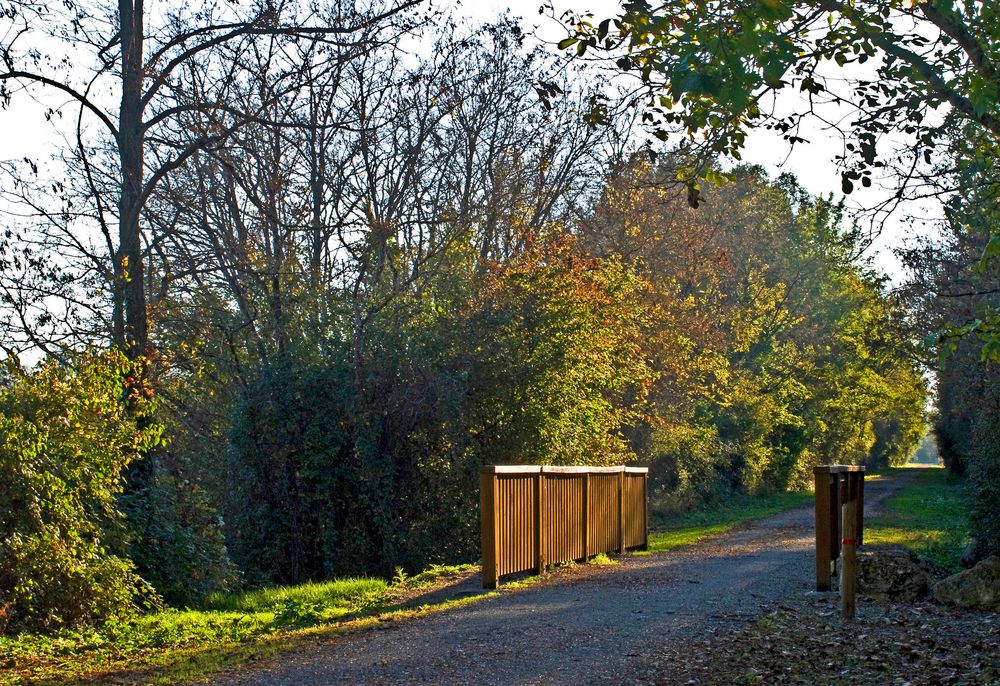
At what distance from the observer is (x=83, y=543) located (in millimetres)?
10797

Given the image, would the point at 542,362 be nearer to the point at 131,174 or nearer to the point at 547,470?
the point at 547,470

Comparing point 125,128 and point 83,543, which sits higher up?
point 125,128

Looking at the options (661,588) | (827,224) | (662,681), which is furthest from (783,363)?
(662,681)

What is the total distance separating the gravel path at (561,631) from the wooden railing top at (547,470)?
1.42 meters

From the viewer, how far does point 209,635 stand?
10297 mm

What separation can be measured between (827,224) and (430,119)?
33.7m

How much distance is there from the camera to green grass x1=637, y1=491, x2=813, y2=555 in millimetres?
24491

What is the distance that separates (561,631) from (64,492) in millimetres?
4883

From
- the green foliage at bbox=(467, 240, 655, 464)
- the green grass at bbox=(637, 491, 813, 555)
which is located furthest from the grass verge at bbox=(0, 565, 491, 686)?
the green grass at bbox=(637, 491, 813, 555)

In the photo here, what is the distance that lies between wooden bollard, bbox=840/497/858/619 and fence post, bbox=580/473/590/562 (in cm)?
630

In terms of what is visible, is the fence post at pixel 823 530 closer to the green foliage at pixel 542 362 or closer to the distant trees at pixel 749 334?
the green foliage at pixel 542 362

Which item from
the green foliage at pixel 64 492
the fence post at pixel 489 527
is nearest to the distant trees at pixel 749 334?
the fence post at pixel 489 527

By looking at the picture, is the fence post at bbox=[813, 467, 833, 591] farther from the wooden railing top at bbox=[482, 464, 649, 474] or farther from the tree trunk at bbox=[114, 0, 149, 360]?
the tree trunk at bbox=[114, 0, 149, 360]

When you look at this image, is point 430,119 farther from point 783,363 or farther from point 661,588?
point 783,363
